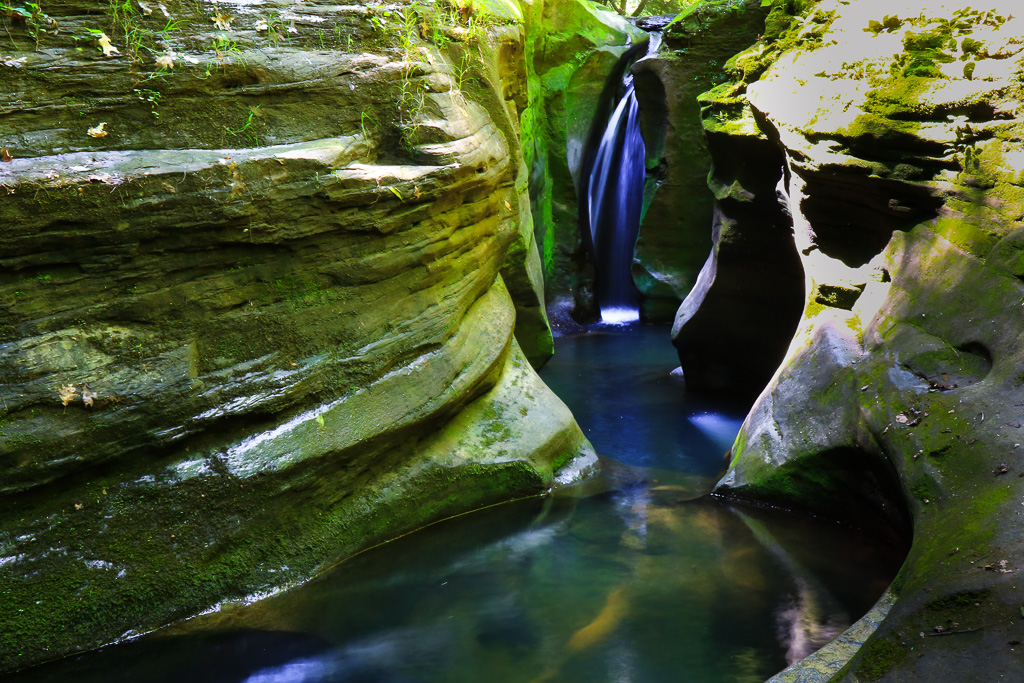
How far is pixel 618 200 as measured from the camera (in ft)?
40.2

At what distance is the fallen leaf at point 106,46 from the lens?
3.82 meters

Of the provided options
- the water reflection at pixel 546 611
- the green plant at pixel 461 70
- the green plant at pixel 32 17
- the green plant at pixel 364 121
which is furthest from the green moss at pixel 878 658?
the green plant at pixel 32 17

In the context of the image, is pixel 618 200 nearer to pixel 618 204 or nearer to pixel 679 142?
pixel 618 204

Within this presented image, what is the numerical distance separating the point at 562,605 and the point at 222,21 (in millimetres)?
3786

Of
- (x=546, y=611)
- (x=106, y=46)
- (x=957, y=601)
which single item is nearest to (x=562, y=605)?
(x=546, y=611)

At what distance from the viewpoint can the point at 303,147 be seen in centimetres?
432

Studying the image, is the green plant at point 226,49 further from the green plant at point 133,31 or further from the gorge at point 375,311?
the green plant at point 133,31

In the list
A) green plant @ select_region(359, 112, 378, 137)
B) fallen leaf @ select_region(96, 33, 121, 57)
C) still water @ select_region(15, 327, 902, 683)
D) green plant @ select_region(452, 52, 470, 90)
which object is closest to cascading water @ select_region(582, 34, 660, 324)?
green plant @ select_region(452, 52, 470, 90)

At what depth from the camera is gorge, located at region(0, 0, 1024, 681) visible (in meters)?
3.60

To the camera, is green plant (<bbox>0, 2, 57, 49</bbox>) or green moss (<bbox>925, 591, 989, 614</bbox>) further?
green plant (<bbox>0, 2, 57, 49</bbox>)

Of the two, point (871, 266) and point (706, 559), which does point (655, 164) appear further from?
point (706, 559)

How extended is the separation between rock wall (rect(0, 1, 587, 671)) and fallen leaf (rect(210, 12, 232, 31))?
0.02 metres

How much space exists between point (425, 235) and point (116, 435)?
2132 millimetres

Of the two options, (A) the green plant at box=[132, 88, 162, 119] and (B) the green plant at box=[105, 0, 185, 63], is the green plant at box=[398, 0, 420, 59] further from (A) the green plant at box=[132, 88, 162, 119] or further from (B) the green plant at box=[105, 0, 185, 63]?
(A) the green plant at box=[132, 88, 162, 119]
